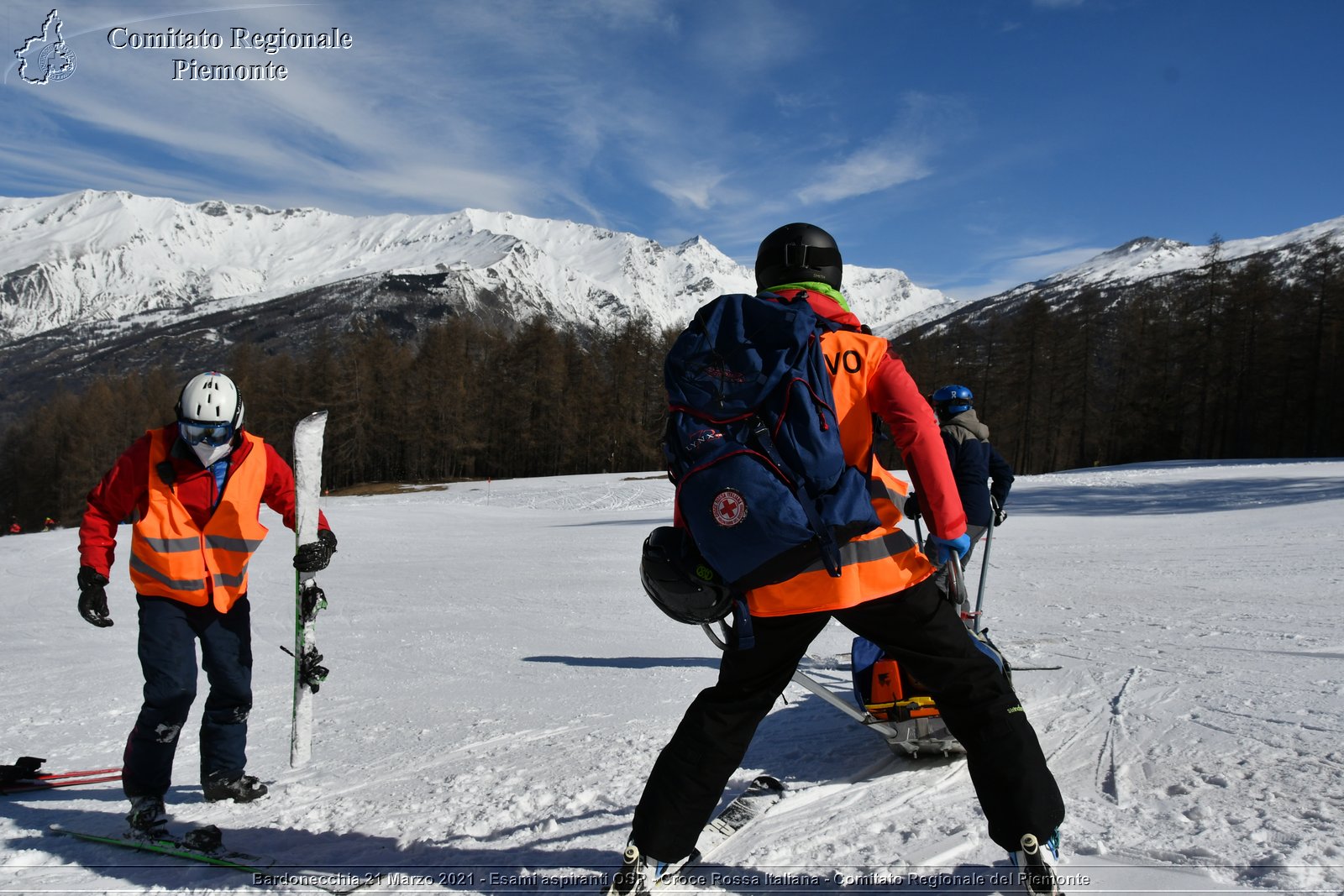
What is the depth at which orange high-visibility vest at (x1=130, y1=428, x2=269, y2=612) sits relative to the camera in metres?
3.39

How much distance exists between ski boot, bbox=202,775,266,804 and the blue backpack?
2.81 meters

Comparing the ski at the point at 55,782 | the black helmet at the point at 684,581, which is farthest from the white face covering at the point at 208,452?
the black helmet at the point at 684,581

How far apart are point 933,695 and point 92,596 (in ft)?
11.7

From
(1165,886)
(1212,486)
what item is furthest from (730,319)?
(1212,486)

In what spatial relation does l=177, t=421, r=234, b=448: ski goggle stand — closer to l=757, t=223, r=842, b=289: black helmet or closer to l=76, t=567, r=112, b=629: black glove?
l=76, t=567, r=112, b=629: black glove

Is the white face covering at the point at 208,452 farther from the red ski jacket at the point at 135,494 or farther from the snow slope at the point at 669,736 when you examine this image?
the snow slope at the point at 669,736

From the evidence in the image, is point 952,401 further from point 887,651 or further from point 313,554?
point 313,554

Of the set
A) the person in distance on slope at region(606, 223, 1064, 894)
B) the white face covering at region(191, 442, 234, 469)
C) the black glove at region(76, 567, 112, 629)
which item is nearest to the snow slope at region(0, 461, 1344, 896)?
the person in distance on slope at region(606, 223, 1064, 894)

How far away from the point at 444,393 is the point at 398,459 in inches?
246

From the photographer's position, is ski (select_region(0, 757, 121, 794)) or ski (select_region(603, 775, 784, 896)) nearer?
ski (select_region(603, 775, 784, 896))

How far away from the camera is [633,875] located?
7.54 feet

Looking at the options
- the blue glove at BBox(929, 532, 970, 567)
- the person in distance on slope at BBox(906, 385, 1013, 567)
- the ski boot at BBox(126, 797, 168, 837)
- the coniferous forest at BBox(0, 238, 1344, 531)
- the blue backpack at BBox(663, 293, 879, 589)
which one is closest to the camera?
the blue backpack at BBox(663, 293, 879, 589)

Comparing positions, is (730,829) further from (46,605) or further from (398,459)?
(398,459)

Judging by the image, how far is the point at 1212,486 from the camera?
19.6 m
